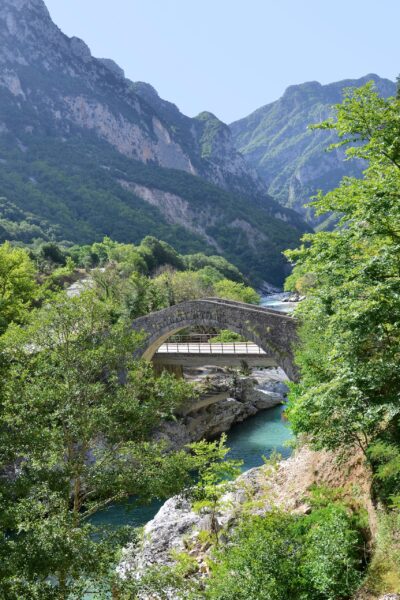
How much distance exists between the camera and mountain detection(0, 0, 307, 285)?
103 metres

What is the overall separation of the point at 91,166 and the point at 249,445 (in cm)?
10833

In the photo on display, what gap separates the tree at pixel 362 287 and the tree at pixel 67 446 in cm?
341

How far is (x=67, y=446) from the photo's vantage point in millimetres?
10375

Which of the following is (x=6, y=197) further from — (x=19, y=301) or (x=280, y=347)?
(x=280, y=347)

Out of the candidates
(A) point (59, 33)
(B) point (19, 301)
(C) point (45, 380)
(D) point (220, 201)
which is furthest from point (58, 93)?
(C) point (45, 380)

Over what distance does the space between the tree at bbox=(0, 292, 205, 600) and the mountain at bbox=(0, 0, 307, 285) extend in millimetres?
77002

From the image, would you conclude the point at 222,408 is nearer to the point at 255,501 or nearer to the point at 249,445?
the point at 249,445

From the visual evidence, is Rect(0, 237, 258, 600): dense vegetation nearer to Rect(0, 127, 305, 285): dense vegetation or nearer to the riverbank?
the riverbank

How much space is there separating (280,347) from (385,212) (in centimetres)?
1312

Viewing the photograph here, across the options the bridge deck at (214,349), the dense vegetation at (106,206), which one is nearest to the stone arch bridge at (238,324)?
the bridge deck at (214,349)

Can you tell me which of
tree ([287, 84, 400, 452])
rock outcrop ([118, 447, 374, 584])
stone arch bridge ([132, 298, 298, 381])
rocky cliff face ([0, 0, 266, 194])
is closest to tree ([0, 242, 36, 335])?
stone arch bridge ([132, 298, 298, 381])

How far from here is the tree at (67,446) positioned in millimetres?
6789

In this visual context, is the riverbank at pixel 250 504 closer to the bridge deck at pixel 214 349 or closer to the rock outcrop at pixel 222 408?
the bridge deck at pixel 214 349

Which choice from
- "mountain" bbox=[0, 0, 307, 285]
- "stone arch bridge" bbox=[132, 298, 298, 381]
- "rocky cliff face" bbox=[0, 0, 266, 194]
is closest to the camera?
"stone arch bridge" bbox=[132, 298, 298, 381]
